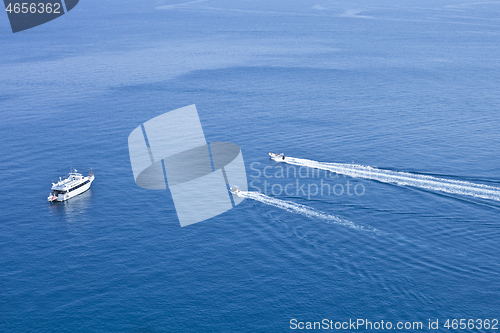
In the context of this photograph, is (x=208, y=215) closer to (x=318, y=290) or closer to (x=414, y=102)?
(x=318, y=290)

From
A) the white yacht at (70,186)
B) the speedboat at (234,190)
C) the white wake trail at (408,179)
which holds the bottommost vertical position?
the white wake trail at (408,179)

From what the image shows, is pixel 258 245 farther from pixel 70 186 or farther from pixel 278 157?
pixel 70 186

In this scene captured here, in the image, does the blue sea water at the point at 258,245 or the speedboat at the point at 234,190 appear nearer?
the blue sea water at the point at 258,245

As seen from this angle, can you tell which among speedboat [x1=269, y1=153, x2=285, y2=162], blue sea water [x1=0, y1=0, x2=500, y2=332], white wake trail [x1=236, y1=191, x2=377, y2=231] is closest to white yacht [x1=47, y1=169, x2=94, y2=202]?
blue sea water [x1=0, y1=0, x2=500, y2=332]

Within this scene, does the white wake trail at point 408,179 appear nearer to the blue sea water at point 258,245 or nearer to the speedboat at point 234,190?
the blue sea water at point 258,245

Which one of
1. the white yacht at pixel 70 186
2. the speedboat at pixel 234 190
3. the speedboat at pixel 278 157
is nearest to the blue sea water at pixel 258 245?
the white yacht at pixel 70 186

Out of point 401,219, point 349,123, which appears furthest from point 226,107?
point 401,219
